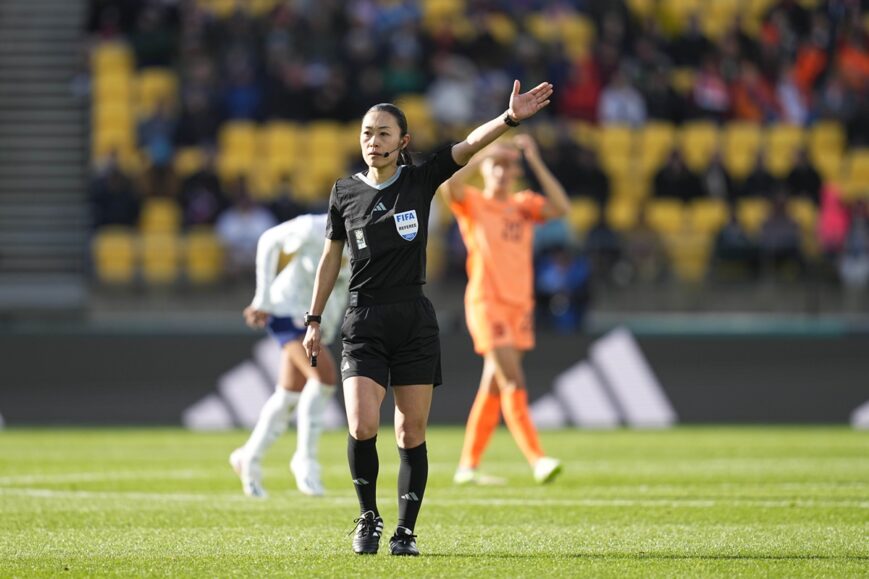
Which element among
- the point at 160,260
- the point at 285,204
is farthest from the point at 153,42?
the point at 160,260

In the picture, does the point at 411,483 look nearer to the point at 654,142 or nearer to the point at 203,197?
the point at 203,197

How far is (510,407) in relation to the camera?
11180 mm

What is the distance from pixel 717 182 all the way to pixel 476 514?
39.8ft

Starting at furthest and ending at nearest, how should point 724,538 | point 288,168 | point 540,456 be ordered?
1. point 288,168
2. point 540,456
3. point 724,538

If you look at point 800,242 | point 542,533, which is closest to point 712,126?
point 800,242

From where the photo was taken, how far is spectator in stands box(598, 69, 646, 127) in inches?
882

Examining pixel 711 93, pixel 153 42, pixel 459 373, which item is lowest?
pixel 459 373

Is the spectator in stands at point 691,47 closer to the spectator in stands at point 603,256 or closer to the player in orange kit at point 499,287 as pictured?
the spectator in stands at point 603,256

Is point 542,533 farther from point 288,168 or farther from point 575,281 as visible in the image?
point 288,168

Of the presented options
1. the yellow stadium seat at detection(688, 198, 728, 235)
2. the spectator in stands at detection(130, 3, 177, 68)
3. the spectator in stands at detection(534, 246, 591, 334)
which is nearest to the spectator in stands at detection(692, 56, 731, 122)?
the yellow stadium seat at detection(688, 198, 728, 235)

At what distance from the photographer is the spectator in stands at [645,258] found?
56.6 ft

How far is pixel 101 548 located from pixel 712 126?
16250 millimetres

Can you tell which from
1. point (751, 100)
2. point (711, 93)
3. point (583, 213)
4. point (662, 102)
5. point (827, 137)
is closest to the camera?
point (583, 213)

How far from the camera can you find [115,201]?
20.1 meters
